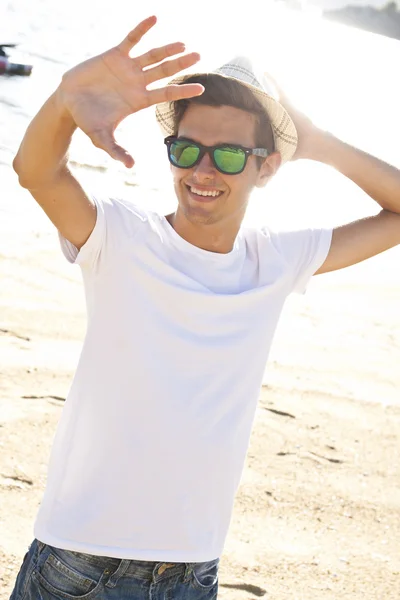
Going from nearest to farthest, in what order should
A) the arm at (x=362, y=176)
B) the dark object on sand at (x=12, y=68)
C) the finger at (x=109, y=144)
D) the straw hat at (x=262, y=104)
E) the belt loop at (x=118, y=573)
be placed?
the finger at (x=109, y=144) < the belt loop at (x=118, y=573) < the straw hat at (x=262, y=104) < the arm at (x=362, y=176) < the dark object on sand at (x=12, y=68)

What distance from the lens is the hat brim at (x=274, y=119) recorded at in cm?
239

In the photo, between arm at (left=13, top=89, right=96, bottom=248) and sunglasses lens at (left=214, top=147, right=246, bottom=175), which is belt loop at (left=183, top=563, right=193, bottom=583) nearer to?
arm at (left=13, top=89, right=96, bottom=248)

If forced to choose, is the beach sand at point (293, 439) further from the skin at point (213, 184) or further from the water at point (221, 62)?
the skin at point (213, 184)

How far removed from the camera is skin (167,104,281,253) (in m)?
2.26

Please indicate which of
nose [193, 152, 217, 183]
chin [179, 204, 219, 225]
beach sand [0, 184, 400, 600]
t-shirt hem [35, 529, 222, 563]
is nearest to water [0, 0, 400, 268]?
nose [193, 152, 217, 183]

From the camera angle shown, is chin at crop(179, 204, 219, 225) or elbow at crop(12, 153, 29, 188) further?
chin at crop(179, 204, 219, 225)

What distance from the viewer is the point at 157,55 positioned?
196 centimetres

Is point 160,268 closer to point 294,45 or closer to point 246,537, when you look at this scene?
point 246,537

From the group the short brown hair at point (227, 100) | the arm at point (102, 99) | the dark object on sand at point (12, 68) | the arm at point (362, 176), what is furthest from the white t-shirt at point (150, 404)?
the dark object on sand at point (12, 68)

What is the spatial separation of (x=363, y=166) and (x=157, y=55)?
934 mm

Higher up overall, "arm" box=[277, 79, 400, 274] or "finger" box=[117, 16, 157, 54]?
"finger" box=[117, 16, 157, 54]

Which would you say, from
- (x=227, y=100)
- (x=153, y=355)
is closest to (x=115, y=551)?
(x=153, y=355)

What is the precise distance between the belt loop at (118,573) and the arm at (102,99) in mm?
879

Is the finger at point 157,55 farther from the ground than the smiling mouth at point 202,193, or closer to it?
farther from the ground
